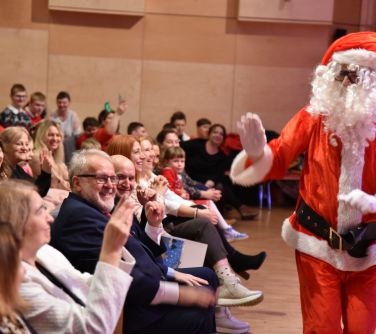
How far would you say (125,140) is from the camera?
4660 millimetres

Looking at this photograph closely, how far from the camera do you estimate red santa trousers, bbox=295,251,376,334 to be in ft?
10.8

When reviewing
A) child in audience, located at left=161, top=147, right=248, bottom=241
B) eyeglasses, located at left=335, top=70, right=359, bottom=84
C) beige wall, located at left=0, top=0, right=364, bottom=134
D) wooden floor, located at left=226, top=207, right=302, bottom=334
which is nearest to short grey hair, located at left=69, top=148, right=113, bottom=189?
eyeglasses, located at left=335, top=70, right=359, bottom=84

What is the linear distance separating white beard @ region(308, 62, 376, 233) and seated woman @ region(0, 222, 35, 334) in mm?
1628

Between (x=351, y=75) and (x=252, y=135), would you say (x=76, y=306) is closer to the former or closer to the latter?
(x=252, y=135)

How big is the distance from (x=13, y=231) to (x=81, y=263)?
3.15 feet

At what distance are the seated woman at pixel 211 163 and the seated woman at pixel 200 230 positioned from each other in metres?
3.53

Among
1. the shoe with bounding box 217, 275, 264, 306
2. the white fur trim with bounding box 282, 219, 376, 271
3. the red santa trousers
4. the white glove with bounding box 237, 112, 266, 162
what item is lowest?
the shoe with bounding box 217, 275, 264, 306

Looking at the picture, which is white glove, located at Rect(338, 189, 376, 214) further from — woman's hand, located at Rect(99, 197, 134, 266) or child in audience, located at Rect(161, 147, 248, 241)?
child in audience, located at Rect(161, 147, 248, 241)

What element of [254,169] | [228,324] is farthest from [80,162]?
[228,324]

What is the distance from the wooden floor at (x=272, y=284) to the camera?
4773 millimetres

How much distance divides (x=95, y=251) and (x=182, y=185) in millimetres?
3420

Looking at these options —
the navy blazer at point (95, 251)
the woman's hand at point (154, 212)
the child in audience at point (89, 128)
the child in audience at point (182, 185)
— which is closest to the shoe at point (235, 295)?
the woman's hand at point (154, 212)

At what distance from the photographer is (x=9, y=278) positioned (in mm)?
2105

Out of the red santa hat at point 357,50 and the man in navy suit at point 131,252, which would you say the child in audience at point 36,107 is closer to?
the man in navy suit at point 131,252
